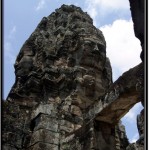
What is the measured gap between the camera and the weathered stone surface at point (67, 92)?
8617 millimetres

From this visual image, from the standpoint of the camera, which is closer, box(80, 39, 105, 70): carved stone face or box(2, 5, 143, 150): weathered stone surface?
box(2, 5, 143, 150): weathered stone surface

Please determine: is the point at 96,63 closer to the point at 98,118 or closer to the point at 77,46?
the point at 77,46

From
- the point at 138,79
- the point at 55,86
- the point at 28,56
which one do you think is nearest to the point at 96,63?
the point at 55,86

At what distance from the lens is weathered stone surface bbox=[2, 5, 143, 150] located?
28.3 ft

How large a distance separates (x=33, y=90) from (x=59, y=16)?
20.0ft

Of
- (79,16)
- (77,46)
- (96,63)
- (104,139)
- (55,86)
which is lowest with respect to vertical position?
(104,139)

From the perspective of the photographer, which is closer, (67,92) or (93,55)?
(67,92)

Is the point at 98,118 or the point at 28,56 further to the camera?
the point at 28,56

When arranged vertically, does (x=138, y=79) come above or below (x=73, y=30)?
below

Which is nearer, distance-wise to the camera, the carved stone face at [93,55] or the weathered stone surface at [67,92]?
the weathered stone surface at [67,92]

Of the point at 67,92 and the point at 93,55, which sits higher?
the point at 93,55

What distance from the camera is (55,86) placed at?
43.6 feet

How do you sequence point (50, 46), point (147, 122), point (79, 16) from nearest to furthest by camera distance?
point (147, 122) < point (50, 46) < point (79, 16)

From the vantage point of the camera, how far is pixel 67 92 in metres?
13.1
